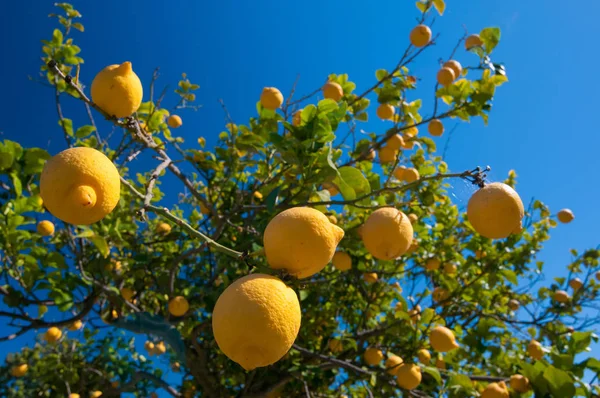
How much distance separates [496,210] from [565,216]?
13.2 ft

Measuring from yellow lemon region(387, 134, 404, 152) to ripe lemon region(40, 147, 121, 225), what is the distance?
2.21 meters

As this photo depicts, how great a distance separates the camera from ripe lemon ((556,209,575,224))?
14.2 feet

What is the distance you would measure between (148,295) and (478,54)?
12.1ft

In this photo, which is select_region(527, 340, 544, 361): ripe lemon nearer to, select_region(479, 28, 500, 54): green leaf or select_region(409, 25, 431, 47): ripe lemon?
select_region(479, 28, 500, 54): green leaf

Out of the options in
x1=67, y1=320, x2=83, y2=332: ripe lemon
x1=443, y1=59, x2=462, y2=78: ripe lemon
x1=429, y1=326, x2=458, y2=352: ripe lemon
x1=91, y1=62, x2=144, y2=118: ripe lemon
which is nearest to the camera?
x1=91, y1=62, x2=144, y2=118: ripe lemon

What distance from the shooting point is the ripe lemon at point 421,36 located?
2.76 meters

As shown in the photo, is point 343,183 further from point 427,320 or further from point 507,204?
point 427,320

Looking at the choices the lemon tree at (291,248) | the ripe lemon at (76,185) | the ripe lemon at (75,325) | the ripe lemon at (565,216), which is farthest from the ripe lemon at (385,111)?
the ripe lemon at (75,325)

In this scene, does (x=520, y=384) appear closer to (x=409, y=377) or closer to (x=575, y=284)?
(x=409, y=377)

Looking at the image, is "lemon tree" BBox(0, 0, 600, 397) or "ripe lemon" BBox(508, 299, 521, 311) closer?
"lemon tree" BBox(0, 0, 600, 397)

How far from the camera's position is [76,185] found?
86 cm

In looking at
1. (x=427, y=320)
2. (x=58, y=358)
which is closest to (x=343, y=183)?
(x=427, y=320)

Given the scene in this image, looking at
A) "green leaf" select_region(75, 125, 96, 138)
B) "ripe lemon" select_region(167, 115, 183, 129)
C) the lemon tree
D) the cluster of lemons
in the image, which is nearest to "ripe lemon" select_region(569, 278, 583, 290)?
the lemon tree

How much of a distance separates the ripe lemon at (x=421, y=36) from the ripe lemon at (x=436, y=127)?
1.84 feet
